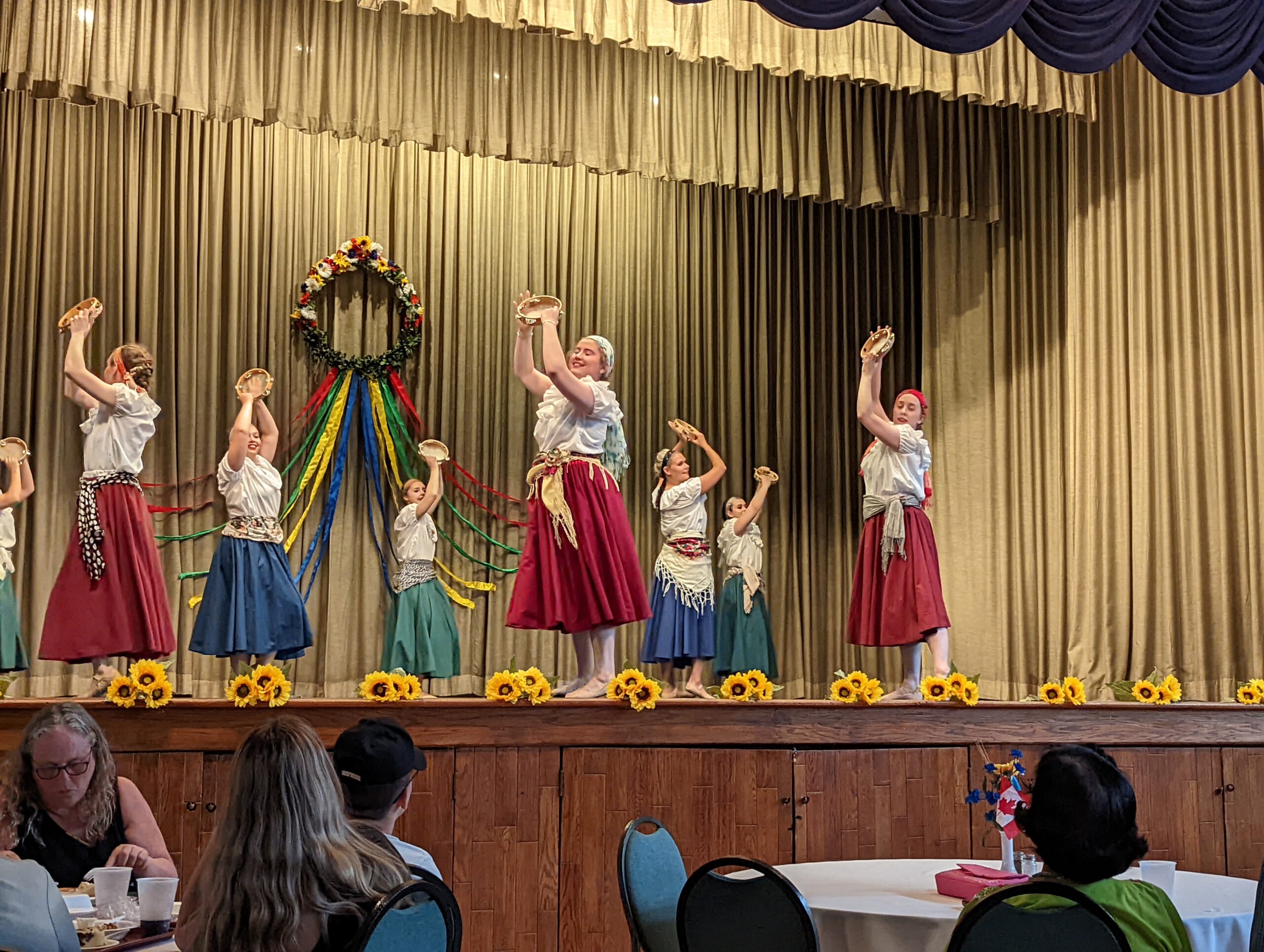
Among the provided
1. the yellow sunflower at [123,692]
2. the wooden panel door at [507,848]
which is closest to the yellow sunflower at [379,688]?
the wooden panel door at [507,848]

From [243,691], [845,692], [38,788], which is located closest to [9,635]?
[243,691]

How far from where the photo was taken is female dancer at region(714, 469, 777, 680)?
27.6ft

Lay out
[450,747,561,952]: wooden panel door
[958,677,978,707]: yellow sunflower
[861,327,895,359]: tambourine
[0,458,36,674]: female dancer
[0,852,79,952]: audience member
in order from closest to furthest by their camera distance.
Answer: [0,852,79,952]: audience member → [450,747,561,952]: wooden panel door → [958,677,978,707]: yellow sunflower → [861,327,895,359]: tambourine → [0,458,36,674]: female dancer

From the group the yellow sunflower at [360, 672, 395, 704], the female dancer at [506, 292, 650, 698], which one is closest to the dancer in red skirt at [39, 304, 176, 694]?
the yellow sunflower at [360, 672, 395, 704]

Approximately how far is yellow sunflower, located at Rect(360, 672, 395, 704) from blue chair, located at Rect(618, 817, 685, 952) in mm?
2094

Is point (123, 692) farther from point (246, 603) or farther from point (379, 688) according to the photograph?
point (246, 603)

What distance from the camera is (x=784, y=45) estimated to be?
22.6ft

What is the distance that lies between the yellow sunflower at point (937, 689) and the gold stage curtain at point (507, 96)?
11.0 feet

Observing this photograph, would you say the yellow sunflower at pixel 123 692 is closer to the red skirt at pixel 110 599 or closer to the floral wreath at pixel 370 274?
the red skirt at pixel 110 599

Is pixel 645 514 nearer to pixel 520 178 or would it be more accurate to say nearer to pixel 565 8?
pixel 520 178

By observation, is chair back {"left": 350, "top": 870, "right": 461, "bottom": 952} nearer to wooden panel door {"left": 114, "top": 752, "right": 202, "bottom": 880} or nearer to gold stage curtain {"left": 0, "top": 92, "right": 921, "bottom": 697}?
wooden panel door {"left": 114, "top": 752, "right": 202, "bottom": 880}

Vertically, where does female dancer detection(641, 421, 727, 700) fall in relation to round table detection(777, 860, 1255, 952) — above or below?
above

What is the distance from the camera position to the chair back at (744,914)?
8.80 feet

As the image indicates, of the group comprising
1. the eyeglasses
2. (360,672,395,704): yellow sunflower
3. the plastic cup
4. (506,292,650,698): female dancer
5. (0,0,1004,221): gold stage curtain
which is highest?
(0,0,1004,221): gold stage curtain
